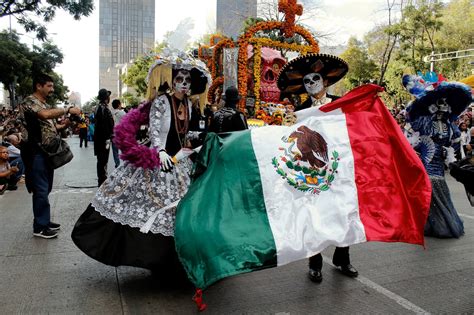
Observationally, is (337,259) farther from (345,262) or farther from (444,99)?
(444,99)

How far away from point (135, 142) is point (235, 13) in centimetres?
2333

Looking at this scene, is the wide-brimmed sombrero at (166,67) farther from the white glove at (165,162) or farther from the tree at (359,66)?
the tree at (359,66)

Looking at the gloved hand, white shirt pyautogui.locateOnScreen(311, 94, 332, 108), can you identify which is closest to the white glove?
white shirt pyautogui.locateOnScreen(311, 94, 332, 108)

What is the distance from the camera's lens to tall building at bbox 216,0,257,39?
1133 inches

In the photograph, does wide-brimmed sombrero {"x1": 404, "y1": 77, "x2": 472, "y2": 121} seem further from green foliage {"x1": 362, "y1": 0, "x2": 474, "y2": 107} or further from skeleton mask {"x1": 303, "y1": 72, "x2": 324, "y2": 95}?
green foliage {"x1": 362, "y1": 0, "x2": 474, "y2": 107}

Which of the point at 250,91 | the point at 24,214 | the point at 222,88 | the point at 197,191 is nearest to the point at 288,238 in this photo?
the point at 197,191

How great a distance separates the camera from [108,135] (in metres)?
7.75

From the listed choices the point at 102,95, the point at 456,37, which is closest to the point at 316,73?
the point at 102,95

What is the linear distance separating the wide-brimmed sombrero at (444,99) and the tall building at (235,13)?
21.7 metres

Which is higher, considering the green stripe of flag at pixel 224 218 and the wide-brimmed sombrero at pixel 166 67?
the wide-brimmed sombrero at pixel 166 67

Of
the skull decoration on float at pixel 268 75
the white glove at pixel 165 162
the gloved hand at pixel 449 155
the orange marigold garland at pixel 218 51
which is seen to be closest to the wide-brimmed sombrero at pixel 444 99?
the gloved hand at pixel 449 155

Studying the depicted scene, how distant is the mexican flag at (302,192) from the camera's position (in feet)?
9.18

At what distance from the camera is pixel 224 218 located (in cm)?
289

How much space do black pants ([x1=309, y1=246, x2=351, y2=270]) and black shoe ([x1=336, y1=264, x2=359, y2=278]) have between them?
0.12 feet
